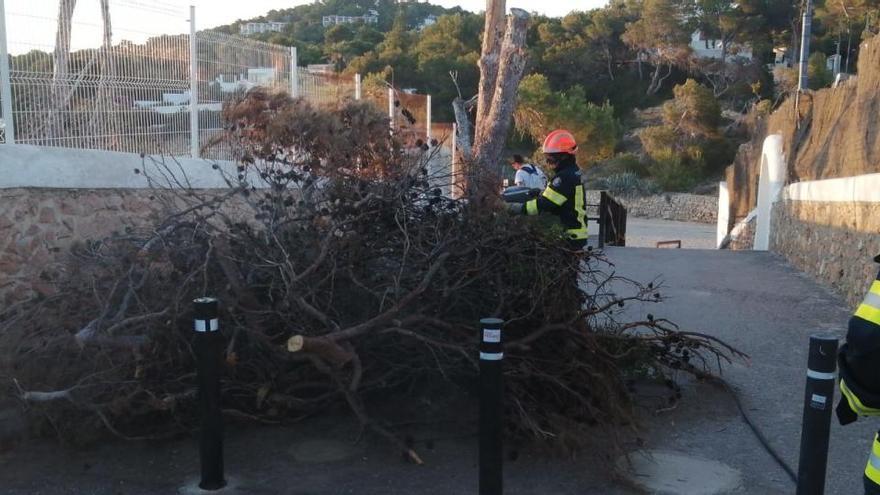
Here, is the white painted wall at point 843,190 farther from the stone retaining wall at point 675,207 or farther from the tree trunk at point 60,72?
the stone retaining wall at point 675,207

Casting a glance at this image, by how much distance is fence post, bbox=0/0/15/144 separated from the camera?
607 centimetres

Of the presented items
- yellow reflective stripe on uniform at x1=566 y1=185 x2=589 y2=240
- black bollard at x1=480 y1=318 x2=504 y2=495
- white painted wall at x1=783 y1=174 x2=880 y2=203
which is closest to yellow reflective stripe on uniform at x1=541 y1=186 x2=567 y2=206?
yellow reflective stripe on uniform at x1=566 y1=185 x2=589 y2=240

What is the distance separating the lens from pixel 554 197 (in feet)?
21.1

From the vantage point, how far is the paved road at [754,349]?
4609 mm

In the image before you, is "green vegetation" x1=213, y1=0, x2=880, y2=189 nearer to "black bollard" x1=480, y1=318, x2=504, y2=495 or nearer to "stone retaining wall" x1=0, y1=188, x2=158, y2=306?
"stone retaining wall" x1=0, y1=188, x2=158, y2=306

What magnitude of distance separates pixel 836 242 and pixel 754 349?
3.42 m

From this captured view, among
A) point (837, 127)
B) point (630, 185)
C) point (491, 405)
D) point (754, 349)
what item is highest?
point (837, 127)

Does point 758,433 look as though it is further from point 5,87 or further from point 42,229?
point 5,87

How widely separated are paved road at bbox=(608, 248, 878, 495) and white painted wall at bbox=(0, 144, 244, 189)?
397 cm

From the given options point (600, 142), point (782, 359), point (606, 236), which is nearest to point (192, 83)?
point (782, 359)

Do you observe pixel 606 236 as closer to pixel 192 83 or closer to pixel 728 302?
pixel 728 302

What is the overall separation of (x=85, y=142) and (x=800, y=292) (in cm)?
792

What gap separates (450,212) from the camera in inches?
204

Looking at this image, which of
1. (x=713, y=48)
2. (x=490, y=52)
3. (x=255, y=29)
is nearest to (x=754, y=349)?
(x=490, y=52)
